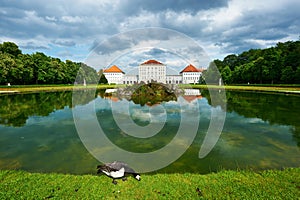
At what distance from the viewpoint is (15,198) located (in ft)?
8.52

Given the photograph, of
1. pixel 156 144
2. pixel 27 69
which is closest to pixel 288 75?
pixel 156 144

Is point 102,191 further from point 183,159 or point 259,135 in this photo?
point 259,135

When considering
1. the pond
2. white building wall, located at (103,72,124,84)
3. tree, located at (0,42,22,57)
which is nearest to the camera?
the pond

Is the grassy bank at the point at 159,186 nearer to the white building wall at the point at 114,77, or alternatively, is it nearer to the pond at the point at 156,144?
the pond at the point at 156,144

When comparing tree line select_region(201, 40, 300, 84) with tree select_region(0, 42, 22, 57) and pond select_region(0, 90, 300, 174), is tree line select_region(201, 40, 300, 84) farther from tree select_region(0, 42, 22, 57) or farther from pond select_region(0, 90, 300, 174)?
tree select_region(0, 42, 22, 57)

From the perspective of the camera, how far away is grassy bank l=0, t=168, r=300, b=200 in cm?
268

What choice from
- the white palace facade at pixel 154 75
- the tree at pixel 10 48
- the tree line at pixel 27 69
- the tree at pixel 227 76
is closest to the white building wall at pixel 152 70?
the white palace facade at pixel 154 75

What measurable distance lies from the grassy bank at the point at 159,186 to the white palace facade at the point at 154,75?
65.2m

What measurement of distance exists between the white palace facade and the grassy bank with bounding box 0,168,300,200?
65.2 m

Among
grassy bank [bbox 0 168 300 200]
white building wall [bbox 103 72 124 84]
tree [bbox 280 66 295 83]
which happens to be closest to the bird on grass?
grassy bank [bbox 0 168 300 200]

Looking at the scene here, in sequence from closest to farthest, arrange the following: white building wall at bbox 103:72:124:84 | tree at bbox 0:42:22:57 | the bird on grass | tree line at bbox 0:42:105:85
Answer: the bird on grass
tree line at bbox 0:42:105:85
tree at bbox 0:42:22:57
white building wall at bbox 103:72:124:84

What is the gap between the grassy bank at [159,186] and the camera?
268 cm

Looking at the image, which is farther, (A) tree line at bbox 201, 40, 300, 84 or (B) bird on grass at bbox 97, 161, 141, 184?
(A) tree line at bbox 201, 40, 300, 84

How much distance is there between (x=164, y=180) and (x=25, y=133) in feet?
18.3
